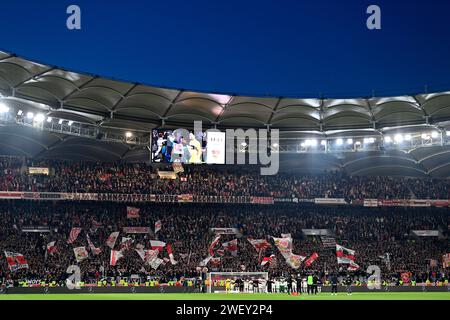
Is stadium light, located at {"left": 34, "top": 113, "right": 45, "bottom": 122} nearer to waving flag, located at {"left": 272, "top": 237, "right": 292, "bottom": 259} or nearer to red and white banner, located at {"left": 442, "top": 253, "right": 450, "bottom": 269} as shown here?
waving flag, located at {"left": 272, "top": 237, "right": 292, "bottom": 259}

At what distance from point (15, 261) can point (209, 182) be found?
19.5m

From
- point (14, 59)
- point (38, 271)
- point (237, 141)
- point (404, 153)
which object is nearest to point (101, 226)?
point (38, 271)

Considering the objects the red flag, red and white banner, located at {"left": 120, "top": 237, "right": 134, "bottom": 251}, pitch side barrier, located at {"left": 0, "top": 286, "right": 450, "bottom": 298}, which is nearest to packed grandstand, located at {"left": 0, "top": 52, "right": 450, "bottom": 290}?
red and white banner, located at {"left": 120, "top": 237, "right": 134, "bottom": 251}

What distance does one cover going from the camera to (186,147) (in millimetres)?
44000

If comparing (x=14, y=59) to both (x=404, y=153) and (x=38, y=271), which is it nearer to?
(x=38, y=271)

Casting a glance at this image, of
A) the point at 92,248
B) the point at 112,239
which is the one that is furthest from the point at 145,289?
the point at 112,239

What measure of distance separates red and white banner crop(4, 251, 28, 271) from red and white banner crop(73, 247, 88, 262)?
3933 millimetres

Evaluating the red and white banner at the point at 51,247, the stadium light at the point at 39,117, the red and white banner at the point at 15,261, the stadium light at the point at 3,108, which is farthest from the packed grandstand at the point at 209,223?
the stadium light at the point at 3,108

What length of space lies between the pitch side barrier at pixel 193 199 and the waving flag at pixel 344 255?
646cm

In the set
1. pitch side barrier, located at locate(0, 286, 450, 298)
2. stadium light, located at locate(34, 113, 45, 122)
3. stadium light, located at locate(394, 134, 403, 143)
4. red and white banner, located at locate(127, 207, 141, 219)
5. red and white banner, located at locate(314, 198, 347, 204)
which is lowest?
pitch side barrier, located at locate(0, 286, 450, 298)

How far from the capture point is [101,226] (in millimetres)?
50625

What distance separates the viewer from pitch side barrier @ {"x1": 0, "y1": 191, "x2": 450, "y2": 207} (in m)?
49.7
